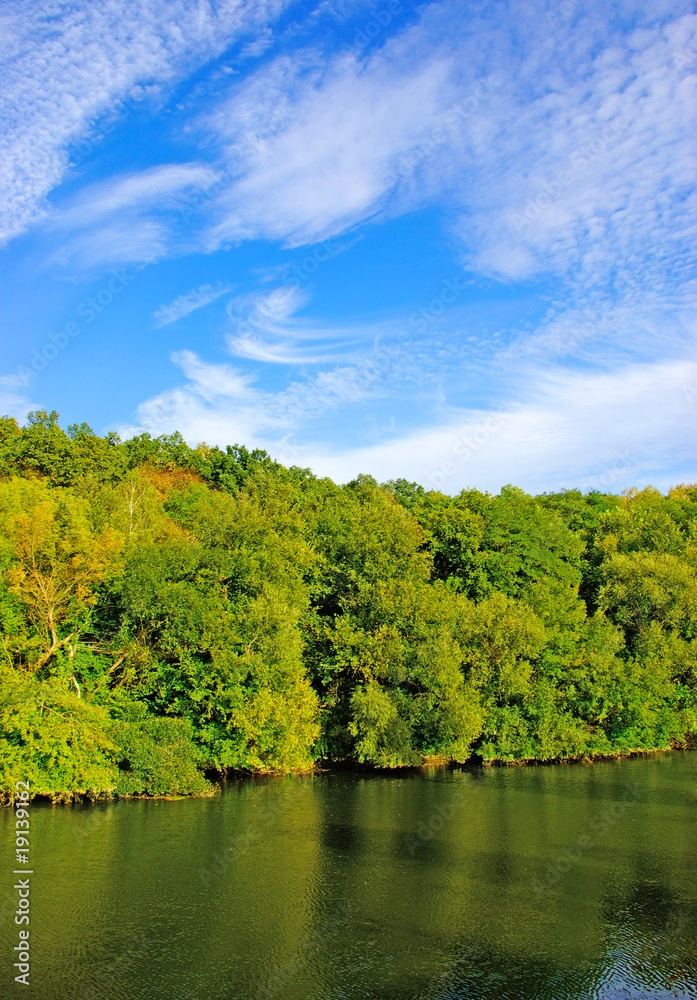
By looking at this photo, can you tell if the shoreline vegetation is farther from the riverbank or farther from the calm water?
the calm water

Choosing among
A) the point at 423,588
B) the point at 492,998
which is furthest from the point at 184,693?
the point at 492,998

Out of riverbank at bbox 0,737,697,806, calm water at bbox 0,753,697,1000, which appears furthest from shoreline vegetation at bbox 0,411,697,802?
calm water at bbox 0,753,697,1000

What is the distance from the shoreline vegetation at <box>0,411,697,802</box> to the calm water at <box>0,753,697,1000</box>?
10.6 ft

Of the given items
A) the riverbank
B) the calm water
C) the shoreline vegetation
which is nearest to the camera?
the calm water

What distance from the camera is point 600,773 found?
3722 cm

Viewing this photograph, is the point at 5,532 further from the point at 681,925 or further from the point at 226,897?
the point at 681,925

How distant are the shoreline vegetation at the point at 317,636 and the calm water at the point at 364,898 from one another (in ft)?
10.6

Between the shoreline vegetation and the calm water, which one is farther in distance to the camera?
the shoreline vegetation

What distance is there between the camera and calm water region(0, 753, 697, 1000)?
15.5m

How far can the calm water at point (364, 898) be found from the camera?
15516mm

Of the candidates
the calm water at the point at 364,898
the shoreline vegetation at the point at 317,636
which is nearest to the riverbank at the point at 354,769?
the shoreline vegetation at the point at 317,636

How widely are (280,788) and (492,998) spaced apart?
788 inches

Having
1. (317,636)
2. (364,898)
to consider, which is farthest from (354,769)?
(364,898)

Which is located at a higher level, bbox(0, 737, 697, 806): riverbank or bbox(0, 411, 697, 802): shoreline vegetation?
bbox(0, 411, 697, 802): shoreline vegetation
